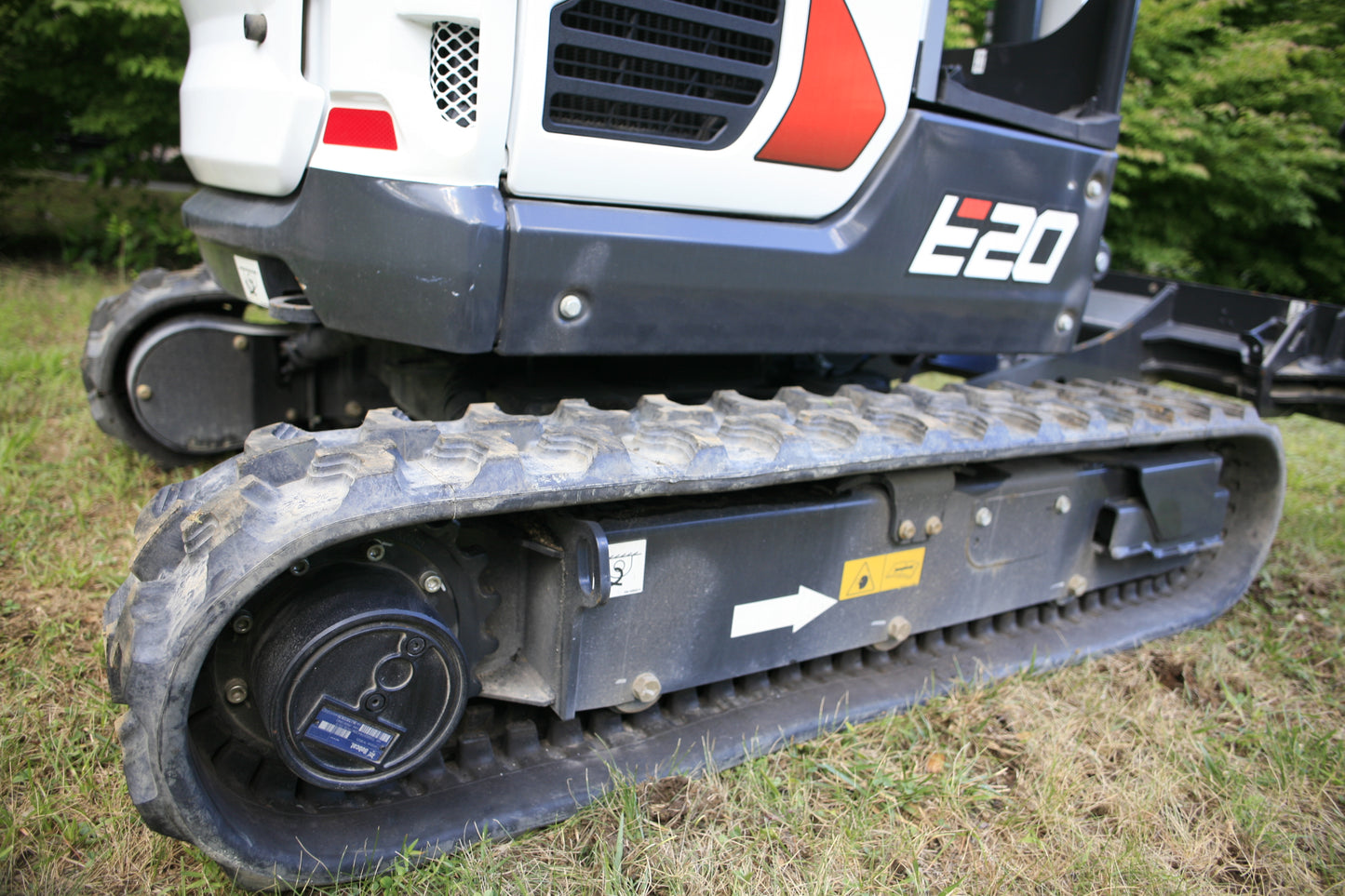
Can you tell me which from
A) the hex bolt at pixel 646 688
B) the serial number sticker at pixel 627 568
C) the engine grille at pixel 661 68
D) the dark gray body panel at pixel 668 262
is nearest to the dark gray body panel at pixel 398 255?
the dark gray body panel at pixel 668 262

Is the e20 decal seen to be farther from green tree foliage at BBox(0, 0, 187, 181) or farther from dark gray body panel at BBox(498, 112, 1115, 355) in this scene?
green tree foliage at BBox(0, 0, 187, 181)

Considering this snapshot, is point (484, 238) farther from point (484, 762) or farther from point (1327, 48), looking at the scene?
point (1327, 48)

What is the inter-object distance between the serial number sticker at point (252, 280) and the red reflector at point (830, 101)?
105 cm

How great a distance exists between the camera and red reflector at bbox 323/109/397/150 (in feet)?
5.01

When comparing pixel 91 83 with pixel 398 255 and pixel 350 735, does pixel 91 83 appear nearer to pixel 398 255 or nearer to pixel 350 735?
pixel 398 255

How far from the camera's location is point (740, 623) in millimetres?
1991

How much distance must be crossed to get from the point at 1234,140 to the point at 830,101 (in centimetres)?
790

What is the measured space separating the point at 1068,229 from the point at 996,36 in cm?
62

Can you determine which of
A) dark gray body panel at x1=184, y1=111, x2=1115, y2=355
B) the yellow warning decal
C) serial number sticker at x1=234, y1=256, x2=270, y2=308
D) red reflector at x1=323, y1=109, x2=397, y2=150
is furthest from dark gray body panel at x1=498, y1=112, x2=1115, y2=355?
serial number sticker at x1=234, y1=256, x2=270, y2=308

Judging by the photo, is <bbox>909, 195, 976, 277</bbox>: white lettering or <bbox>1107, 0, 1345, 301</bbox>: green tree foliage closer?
<bbox>909, 195, 976, 277</bbox>: white lettering

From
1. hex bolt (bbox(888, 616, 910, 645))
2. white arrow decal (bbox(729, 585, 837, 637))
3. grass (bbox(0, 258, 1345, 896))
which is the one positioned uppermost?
white arrow decal (bbox(729, 585, 837, 637))

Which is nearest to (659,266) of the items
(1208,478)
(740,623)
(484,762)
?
(740,623)

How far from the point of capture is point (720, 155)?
173 cm

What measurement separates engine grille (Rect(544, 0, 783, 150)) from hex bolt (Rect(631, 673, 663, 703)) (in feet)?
3.42
